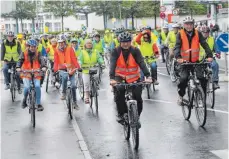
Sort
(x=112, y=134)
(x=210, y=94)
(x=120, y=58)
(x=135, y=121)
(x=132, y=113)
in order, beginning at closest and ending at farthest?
(x=135, y=121), (x=132, y=113), (x=120, y=58), (x=112, y=134), (x=210, y=94)

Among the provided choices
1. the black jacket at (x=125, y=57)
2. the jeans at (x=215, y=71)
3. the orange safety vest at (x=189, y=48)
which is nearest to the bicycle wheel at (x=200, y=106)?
the orange safety vest at (x=189, y=48)

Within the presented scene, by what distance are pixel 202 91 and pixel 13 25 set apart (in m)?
109

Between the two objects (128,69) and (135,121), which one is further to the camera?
(128,69)

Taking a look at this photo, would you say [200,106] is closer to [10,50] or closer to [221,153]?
[221,153]

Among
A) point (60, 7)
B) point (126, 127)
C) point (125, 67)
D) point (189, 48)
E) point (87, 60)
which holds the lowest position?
point (126, 127)

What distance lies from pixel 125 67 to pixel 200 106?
206cm

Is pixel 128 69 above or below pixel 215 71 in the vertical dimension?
above

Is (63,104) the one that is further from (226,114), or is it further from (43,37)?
(43,37)

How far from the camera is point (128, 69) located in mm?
9555

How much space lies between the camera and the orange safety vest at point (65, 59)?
43.9 ft

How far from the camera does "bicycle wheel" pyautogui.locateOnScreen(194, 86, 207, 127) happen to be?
417 inches

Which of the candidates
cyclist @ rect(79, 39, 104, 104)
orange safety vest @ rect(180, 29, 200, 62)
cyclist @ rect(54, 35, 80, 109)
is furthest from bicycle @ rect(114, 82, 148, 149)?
cyclist @ rect(79, 39, 104, 104)

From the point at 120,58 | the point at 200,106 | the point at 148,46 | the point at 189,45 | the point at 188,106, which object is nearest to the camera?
the point at 120,58

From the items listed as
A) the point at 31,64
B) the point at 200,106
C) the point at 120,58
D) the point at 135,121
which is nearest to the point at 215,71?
the point at 200,106
